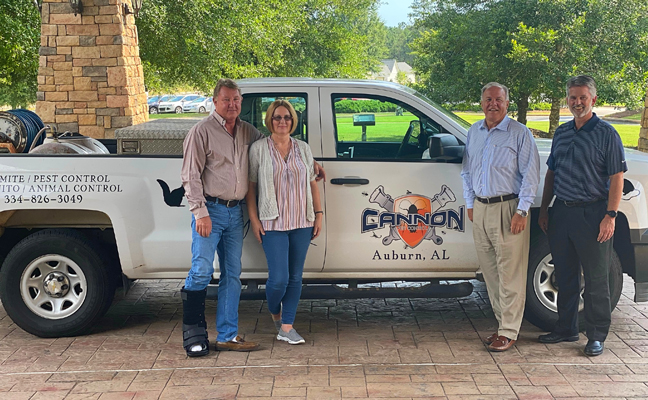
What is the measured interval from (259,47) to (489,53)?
719cm

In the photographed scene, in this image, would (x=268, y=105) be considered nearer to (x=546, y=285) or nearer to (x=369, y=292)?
(x=369, y=292)

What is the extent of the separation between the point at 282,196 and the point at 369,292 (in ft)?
3.60

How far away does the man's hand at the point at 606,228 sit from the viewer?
4688mm

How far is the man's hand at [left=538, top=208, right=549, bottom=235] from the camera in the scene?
4.99 m

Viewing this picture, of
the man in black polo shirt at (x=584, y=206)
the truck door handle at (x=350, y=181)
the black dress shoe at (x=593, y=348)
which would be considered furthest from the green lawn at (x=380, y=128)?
the black dress shoe at (x=593, y=348)

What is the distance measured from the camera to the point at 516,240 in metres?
4.88

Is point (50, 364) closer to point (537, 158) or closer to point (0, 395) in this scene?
point (0, 395)

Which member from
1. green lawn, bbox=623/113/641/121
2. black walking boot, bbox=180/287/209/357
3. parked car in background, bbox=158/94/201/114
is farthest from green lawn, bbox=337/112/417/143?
parked car in background, bbox=158/94/201/114

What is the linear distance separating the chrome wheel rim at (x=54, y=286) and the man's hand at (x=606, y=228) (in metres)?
3.70

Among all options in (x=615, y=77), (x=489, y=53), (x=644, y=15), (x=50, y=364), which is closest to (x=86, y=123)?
(x=50, y=364)

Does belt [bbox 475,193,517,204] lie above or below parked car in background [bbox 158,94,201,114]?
below

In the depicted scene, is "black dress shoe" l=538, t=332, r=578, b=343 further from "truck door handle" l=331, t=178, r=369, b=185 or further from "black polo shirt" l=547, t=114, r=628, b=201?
"truck door handle" l=331, t=178, r=369, b=185

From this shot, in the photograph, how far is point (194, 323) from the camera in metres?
4.95

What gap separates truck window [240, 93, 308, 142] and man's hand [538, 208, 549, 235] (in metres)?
1.77
